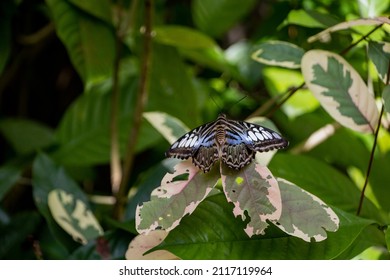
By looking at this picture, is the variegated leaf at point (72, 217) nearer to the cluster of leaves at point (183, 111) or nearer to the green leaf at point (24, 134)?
the cluster of leaves at point (183, 111)

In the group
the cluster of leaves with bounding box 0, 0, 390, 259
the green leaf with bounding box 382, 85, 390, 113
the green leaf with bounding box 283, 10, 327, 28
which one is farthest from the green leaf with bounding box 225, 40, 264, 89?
the green leaf with bounding box 382, 85, 390, 113

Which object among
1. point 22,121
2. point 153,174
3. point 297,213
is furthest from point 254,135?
point 22,121

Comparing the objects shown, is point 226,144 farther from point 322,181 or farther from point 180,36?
point 180,36

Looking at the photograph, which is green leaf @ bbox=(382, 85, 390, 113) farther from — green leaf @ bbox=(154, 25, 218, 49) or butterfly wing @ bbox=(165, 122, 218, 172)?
green leaf @ bbox=(154, 25, 218, 49)

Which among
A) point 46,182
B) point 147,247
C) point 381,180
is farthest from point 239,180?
point 381,180

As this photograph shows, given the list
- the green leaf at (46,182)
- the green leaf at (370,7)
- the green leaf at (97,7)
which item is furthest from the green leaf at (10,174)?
the green leaf at (370,7)
